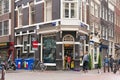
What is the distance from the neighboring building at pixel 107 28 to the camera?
4869cm

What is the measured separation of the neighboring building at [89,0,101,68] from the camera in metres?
41.8

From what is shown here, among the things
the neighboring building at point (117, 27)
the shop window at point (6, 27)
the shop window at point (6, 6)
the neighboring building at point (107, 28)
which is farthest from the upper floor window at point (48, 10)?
the neighboring building at point (117, 27)

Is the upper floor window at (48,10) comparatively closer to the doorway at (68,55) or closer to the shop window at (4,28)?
the doorway at (68,55)

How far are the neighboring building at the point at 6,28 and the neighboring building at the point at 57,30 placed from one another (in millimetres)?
4348

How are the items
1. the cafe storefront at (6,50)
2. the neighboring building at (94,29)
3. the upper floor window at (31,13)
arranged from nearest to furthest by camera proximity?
the upper floor window at (31,13)
the neighboring building at (94,29)
the cafe storefront at (6,50)

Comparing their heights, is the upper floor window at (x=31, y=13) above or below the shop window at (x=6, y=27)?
above

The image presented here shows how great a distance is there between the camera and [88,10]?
1580 inches

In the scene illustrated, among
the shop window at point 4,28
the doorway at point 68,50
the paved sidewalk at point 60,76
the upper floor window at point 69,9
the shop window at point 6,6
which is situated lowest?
the paved sidewalk at point 60,76

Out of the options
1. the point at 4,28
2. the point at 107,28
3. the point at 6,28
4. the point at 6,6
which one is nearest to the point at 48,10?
the point at 6,28

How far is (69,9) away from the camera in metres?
35.4

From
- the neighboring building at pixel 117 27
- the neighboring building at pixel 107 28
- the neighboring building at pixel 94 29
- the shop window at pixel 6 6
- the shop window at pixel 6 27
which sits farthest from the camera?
the neighboring building at pixel 117 27

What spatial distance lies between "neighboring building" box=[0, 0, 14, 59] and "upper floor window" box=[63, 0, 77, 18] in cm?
1004

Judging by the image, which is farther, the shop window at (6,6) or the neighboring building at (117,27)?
the neighboring building at (117,27)

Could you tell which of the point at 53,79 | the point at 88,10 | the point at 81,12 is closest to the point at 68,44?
the point at 81,12
